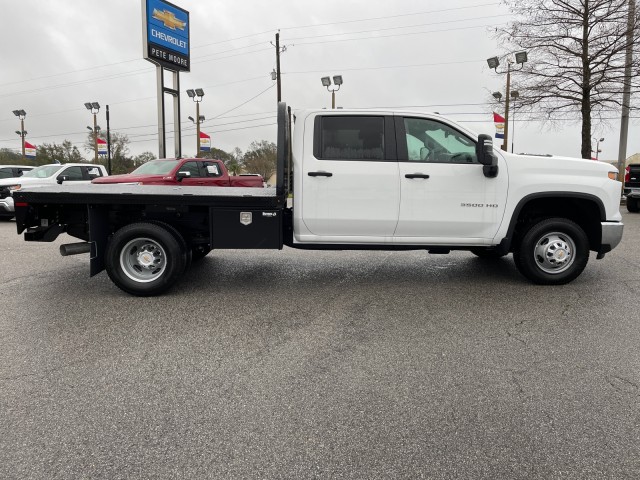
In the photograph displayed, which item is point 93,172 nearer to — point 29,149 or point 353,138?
point 353,138

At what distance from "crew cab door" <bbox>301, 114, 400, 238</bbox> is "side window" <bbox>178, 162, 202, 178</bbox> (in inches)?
352

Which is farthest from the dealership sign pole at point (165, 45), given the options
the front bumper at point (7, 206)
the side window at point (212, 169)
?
the front bumper at point (7, 206)

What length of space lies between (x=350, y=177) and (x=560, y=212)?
2.87 m

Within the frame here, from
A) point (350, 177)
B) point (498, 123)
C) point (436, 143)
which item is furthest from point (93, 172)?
point (498, 123)

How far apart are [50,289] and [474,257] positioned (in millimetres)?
6211

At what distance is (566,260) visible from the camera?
604 cm

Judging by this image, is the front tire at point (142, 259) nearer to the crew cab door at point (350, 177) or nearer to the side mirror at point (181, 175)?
the crew cab door at point (350, 177)

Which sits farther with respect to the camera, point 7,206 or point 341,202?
point 7,206

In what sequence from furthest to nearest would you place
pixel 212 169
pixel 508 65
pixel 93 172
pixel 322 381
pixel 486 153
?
pixel 508 65
pixel 93 172
pixel 212 169
pixel 486 153
pixel 322 381

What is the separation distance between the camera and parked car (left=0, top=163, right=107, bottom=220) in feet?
43.8

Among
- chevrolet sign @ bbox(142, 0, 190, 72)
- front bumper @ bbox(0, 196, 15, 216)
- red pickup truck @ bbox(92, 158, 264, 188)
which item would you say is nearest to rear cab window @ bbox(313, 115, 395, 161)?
red pickup truck @ bbox(92, 158, 264, 188)

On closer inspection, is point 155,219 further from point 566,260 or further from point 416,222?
point 566,260

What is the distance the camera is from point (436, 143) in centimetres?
571

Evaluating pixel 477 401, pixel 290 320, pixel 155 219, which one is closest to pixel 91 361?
pixel 290 320
